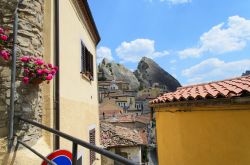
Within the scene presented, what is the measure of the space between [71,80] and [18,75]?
245 cm

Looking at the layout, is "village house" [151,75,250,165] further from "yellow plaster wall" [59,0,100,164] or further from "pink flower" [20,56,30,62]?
"pink flower" [20,56,30,62]

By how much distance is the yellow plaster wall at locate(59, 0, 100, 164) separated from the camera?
19.1 feet

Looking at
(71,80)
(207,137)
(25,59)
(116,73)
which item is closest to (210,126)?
(207,137)

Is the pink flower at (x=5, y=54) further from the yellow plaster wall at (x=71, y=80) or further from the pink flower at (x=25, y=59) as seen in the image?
the yellow plaster wall at (x=71, y=80)

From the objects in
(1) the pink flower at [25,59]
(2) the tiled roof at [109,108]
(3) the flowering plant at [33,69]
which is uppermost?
(1) the pink flower at [25,59]

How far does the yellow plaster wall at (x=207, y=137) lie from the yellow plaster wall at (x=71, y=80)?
8.95 ft

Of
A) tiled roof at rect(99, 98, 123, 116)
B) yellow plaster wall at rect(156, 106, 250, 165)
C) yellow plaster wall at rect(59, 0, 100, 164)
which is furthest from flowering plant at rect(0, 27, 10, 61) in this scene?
tiled roof at rect(99, 98, 123, 116)

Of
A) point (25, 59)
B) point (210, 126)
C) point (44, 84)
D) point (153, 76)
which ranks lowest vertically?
point (210, 126)

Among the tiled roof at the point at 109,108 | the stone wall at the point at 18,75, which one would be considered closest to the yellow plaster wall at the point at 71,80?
the stone wall at the point at 18,75

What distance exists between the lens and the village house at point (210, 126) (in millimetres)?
4703

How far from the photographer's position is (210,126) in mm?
5664

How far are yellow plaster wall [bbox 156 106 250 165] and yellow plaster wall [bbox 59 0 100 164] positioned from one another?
273 centimetres

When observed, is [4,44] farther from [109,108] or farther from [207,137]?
[109,108]

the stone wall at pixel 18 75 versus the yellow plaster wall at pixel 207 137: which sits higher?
the stone wall at pixel 18 75
